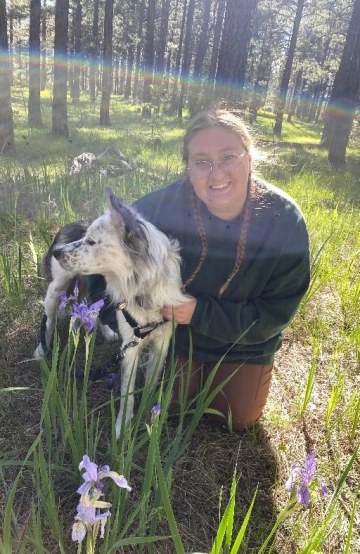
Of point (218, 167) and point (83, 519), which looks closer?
point (83, 519)

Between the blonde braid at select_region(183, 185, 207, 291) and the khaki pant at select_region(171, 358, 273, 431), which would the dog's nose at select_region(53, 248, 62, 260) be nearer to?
the blonde braid at select_region(183, 185, 207, 291)

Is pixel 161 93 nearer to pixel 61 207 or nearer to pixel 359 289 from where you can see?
pixel 61 207

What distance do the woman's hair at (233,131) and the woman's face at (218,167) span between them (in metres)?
0.03

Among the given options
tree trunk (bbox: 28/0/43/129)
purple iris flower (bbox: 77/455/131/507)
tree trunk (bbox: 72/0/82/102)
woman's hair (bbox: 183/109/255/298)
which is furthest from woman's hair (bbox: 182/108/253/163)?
tree trunk (bbox: 72/0/82/102)

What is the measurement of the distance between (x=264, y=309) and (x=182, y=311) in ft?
1.39

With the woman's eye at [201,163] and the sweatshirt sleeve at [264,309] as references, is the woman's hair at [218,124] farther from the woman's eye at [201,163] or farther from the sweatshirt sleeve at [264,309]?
the sweatshirt sleeve at [264,309]

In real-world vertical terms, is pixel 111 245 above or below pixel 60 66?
below

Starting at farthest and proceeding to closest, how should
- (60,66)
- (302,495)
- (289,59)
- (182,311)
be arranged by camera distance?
1. (289,59)
2. (60,66)
3. (182,311)
4. (302,495)

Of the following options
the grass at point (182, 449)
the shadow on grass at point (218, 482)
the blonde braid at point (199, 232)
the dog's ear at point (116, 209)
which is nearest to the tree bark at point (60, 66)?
the grass at point (182, 449)

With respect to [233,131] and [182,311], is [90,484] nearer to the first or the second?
[182,311]

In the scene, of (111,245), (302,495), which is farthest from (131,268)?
(302,495)

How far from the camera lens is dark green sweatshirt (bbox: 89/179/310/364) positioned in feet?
6.65

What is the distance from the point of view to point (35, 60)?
1305 cm

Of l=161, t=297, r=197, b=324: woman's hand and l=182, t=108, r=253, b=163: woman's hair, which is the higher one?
l=182, t=108, r=253, b=163: woman's hair
